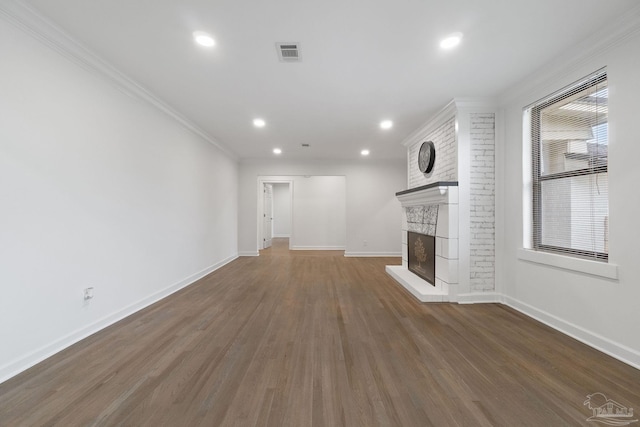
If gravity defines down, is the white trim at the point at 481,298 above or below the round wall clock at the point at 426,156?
below

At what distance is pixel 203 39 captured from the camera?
225cm

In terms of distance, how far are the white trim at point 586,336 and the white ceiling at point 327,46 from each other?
8.51ft

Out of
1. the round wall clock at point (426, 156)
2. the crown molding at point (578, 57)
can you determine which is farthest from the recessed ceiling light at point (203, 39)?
the round wall clock at point (426, 156)

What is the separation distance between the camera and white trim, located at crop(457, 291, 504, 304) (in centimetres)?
349

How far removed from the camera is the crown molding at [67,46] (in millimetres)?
1877

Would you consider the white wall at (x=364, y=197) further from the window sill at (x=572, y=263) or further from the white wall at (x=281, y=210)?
the white wall at (x=281, y=210)

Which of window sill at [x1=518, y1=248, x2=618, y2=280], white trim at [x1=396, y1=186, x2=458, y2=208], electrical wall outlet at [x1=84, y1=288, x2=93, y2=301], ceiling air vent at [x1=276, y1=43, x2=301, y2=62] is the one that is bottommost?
electrical wall outlet at [x1=84, y1=288, x2=93, y2=301]

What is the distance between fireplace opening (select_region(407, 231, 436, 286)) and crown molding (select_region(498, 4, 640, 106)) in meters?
2.14

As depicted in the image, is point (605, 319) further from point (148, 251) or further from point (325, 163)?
point (325, 163)

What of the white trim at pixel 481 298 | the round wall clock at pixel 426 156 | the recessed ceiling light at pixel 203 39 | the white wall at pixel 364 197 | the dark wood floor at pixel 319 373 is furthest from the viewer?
the white wall at pixel 364 197

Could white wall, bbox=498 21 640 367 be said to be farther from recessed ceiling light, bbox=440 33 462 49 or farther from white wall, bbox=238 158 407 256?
white wall, bbox=238 158 407 256

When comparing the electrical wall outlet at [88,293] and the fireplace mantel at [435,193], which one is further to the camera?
the fireplace mantel at [435,193]

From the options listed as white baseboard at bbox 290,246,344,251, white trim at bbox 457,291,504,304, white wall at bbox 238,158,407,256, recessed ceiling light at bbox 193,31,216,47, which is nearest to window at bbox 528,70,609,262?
white trim at bbox 457,291,504,304

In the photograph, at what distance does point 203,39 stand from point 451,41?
214cm
